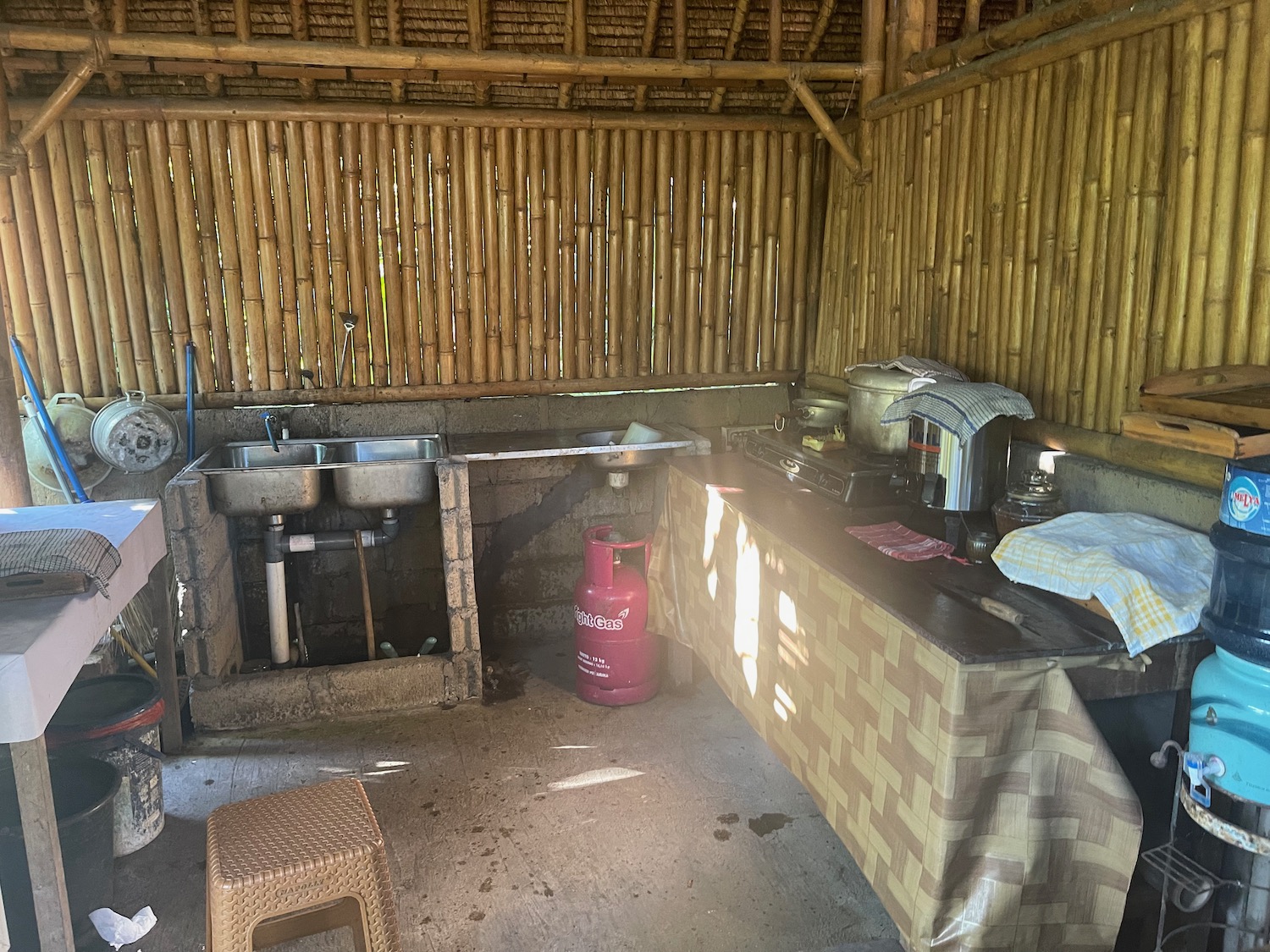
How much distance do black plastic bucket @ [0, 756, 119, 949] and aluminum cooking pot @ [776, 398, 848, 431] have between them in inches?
110

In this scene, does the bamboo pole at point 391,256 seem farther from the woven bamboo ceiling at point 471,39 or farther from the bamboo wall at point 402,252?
the woven bamboo ceiling at point 471,39

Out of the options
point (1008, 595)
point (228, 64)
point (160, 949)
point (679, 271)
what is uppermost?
point (228, 64)

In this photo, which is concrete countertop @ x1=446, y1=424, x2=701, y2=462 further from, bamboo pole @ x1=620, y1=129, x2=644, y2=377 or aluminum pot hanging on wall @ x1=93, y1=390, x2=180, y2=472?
aluminum pot hanging on wall @ x1=93, y1=390, x2=180, y2=472

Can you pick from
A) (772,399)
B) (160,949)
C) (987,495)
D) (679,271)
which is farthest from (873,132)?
(160,949)

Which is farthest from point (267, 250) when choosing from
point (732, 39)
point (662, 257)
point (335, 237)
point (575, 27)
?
point (732, 39)

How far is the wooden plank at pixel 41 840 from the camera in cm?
209

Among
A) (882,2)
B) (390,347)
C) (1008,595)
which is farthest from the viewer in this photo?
(390,347)

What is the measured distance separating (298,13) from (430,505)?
7.74 ft

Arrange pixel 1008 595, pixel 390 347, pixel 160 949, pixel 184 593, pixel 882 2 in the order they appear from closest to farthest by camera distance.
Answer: pixel 1008 595 < pixel 160 949 < pixel 184 593 < pixel 882 2 < pixel 390 347

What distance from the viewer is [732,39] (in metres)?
4.46

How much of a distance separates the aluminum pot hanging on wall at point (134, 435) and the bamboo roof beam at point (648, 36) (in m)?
2.77

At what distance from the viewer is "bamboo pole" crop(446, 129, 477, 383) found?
4.48 metres

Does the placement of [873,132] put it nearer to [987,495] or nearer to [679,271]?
[679,271]

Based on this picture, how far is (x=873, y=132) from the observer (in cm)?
417
